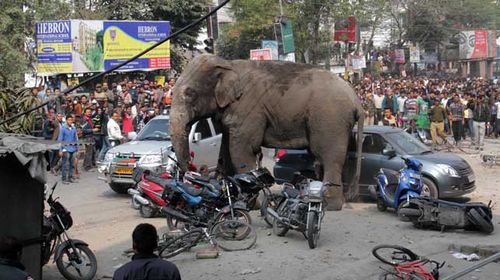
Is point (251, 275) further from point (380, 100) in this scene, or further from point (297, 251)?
point (380, 100)

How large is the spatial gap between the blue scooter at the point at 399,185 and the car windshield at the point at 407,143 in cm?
104

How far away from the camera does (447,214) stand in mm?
10711

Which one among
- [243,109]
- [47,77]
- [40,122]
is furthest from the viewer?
[47,77]

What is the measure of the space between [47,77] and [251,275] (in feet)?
63.1

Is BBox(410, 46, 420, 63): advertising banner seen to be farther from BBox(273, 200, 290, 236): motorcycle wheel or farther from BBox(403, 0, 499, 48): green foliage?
BBox(273, 200, 290, 236): motorcycle wheel

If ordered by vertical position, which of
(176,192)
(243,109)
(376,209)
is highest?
(243,109)

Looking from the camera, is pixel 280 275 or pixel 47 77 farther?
pixel 47 77

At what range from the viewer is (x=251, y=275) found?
28.2ft

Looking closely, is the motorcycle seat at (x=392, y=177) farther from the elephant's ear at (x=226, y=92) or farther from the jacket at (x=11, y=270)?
the jacket at (x=11, y=270)

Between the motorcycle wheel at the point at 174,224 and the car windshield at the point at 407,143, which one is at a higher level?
the car windshield at the point at 407,143

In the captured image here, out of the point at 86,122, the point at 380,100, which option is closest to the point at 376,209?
the point at 86,122

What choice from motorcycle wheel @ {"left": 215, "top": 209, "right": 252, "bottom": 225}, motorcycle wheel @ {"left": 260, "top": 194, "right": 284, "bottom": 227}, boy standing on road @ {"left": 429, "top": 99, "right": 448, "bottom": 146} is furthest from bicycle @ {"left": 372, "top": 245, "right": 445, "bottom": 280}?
boy standing on road @ {"left": 429, "top": 99, "right": 448, "bottom": 146}

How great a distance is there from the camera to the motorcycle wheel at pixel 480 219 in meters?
10.5

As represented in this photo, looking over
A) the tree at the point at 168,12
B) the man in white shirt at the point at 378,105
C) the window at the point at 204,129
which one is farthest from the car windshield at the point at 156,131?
the tree at the point at 168,12
